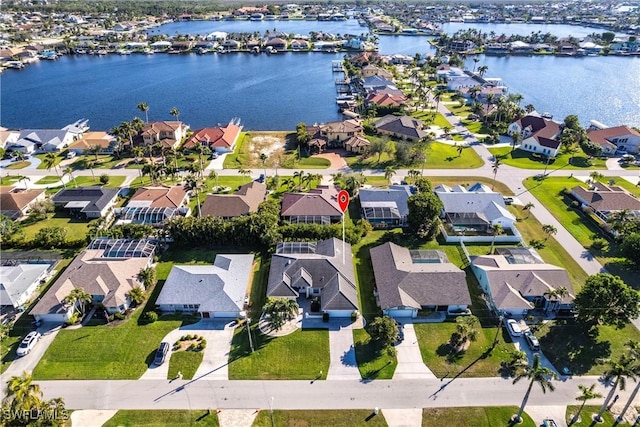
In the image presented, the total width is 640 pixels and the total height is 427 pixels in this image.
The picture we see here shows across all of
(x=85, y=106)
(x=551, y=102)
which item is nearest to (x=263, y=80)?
(x=85, y=106)

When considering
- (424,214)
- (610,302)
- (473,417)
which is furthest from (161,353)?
(610,302)

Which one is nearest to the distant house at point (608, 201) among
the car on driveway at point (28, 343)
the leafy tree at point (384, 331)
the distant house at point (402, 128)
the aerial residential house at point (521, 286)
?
the aerial residential house at point (521, 286)

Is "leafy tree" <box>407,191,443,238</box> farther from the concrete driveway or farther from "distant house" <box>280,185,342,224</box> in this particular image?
the concrete driveway

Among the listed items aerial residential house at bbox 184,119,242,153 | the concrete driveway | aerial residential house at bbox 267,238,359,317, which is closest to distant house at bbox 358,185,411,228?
aerial residential house at bbox 267,238,359,317

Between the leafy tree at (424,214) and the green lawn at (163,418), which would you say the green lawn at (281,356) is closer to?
the green lawn at (163,418)

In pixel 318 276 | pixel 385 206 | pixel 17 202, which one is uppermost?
pixel 17 202

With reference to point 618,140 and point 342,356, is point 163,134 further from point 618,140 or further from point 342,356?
point 618,140

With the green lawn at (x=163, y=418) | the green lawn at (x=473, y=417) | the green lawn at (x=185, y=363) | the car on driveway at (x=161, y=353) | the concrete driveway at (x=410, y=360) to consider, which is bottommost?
the green lawn at (x=473, y=417)
